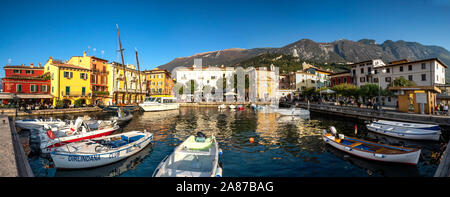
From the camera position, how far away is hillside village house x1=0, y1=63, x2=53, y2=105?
1337 inches

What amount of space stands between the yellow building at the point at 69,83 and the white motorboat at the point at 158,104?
522 inches

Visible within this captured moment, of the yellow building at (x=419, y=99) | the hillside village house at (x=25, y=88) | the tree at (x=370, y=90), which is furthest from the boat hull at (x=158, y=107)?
the yellow building at (x=419, y=99)

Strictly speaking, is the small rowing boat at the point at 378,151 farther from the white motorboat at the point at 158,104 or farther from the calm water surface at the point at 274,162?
the white motorboat at the point at 158,104

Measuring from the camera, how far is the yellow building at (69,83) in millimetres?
37469

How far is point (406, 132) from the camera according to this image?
16078mm

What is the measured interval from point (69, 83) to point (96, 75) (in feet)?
19.6

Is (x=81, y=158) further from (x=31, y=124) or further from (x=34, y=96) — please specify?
(x=34, y=96)

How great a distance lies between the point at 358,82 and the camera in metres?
50.5

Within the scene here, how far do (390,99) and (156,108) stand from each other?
5219 cm

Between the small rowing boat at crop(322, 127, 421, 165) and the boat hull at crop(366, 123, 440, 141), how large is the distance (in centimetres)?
737

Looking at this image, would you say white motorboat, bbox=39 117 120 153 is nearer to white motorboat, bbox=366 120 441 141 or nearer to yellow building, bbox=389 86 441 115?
white motorboat, bbox=366 120 441 141

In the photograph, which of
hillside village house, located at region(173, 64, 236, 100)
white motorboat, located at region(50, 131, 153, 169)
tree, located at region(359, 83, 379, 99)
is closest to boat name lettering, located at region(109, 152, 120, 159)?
white motorboat, located at region(50, 131, 153, 169)

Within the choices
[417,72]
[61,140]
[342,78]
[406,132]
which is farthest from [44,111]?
[342,78]
